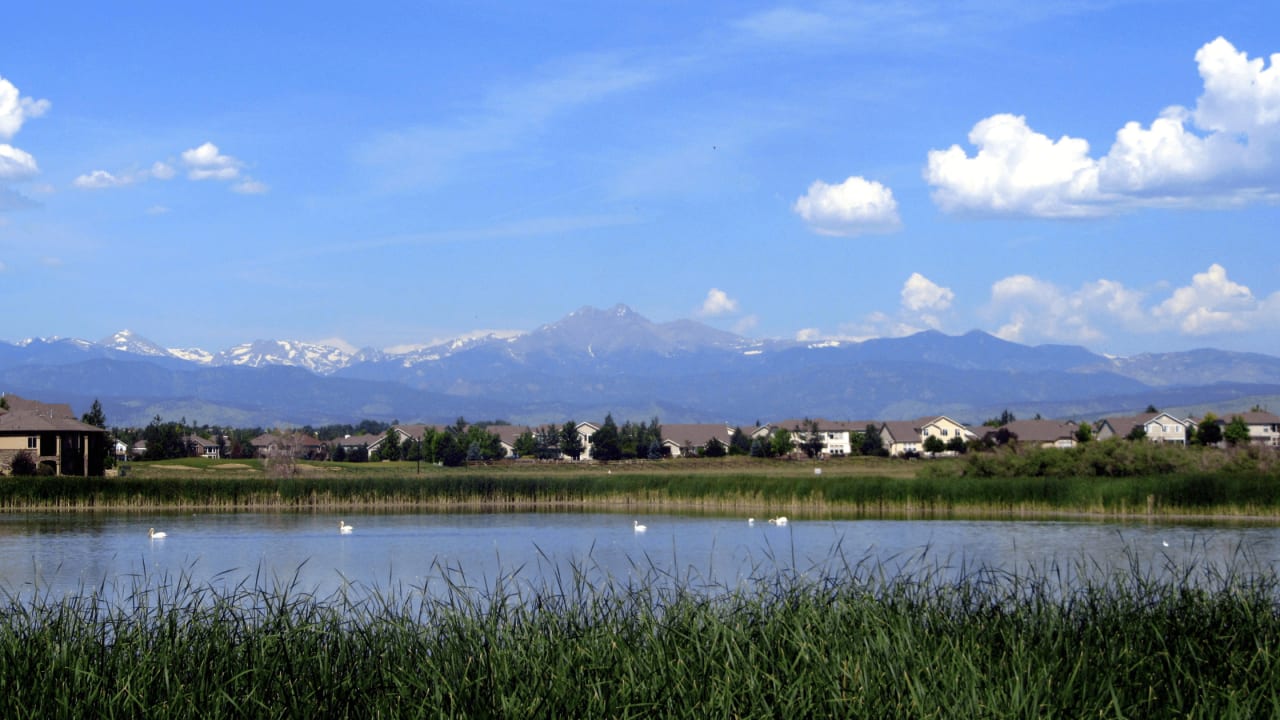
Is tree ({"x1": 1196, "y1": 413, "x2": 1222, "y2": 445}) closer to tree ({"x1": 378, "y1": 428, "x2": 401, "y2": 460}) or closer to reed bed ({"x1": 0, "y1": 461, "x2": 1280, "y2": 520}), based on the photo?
reed bed ({"x1": 0, "y1": 461, "x2": 1280, "y2": 520})

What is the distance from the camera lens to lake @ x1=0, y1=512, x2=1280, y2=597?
25344 millimetres

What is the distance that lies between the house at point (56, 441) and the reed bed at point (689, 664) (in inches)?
2649

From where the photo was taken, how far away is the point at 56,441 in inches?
→ 2980

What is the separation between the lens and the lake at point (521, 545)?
25.3 m

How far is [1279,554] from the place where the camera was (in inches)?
1156

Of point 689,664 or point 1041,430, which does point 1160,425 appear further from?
point 689,664

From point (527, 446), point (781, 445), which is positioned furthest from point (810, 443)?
point (527, 446)

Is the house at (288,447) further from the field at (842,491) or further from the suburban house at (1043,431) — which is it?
the suburban house at (1043,431)

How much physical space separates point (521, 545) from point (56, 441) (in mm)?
49953

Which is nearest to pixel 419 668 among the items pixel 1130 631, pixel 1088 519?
pixel 1130 631

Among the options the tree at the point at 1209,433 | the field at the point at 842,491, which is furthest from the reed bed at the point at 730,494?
the tree at the point at 1209,433

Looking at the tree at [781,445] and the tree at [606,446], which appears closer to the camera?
→ the tree at [781,445]

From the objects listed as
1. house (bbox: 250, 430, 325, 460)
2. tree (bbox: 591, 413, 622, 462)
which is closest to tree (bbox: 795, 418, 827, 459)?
tree (bbox: 591, 413, 622, 462)

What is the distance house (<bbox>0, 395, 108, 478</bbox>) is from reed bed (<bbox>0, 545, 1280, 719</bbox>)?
67278 millimetres
